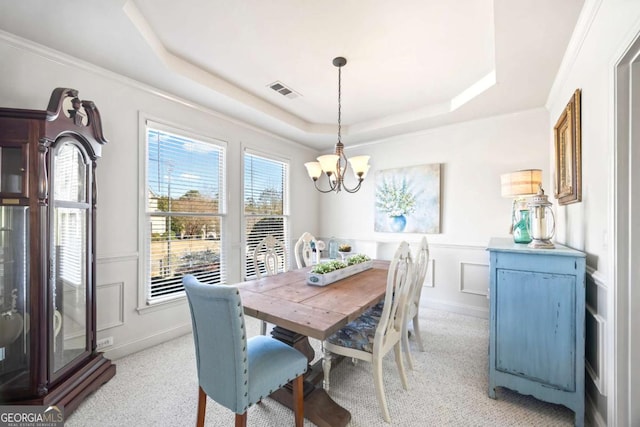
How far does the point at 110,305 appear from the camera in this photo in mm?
2434

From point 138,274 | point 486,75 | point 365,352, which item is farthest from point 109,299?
point 486,75

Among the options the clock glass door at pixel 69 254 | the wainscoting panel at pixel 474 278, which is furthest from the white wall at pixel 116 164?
the wainscoting panel at pixel 474 278

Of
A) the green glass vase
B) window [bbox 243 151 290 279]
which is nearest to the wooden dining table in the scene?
the green glass vase

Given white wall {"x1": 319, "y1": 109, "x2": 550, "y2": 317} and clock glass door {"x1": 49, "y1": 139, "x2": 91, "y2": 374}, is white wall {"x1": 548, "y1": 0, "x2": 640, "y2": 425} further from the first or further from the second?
clock glass door {"x1": 49, "y1": 139, "x2": 91, "y2": 374}

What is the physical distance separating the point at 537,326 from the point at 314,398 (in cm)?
158

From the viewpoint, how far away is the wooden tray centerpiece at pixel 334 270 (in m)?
2.17

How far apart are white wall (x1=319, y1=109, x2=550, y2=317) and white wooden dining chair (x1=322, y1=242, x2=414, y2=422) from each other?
199cm

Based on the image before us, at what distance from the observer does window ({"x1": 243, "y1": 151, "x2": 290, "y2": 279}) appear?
3.77 meters

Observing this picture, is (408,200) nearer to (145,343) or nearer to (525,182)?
(525,182)

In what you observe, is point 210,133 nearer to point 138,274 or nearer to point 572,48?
point 138,274

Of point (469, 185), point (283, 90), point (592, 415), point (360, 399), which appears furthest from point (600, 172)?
point (283, 90)

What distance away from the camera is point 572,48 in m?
1.95

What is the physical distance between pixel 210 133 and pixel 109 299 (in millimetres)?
2037

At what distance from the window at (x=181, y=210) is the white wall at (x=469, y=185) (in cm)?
257
